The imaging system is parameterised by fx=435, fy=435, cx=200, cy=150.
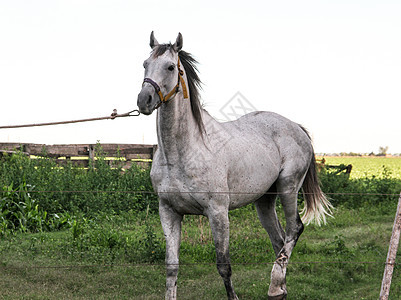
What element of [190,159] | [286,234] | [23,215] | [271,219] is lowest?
[23,215]

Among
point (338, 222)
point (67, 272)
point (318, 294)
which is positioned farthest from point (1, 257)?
point (338, 222)

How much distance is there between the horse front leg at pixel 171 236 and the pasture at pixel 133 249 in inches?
38.8

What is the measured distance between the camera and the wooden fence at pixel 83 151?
550 inches

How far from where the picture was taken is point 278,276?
541cm

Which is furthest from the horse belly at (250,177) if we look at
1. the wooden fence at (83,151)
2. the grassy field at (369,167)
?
the grassy field at (369,167)

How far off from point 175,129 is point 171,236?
1.11m

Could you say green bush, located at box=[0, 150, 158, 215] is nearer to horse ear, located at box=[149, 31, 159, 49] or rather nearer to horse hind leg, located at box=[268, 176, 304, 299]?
horse hind leg, located at box=[268, 176, 304, 299]

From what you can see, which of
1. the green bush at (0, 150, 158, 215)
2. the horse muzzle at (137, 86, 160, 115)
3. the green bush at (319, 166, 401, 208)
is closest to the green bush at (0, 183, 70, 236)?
the green bush at (0, 150, 158, 215)

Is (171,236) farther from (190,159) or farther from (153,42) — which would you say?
(153,42)

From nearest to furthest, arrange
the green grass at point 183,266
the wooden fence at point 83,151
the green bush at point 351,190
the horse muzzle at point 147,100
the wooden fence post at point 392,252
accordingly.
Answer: the horse muzzle at point 147,100
the wooden fence post at point 392,252
the green grass at point 183,266
the green bush at point 351,190
the wooden fence at point 83,151

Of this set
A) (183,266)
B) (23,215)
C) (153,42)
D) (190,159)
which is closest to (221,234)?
(190,159)

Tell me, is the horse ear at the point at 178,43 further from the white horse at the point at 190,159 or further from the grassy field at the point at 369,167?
the grassy field at the point at 369,167

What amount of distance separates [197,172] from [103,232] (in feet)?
12.3

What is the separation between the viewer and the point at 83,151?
571 inches
